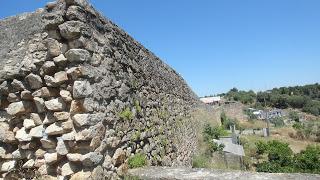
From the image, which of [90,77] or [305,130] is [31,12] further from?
[305,130]

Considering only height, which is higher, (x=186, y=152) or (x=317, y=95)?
(x=317, y=95)

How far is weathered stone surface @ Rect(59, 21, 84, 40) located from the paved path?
5.86 feet

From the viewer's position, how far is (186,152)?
8984 millimetres

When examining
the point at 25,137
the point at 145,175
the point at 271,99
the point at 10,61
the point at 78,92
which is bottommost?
the point at 145,175

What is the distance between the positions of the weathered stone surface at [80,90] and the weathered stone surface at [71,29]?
53cm

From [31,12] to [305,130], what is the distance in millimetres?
41556

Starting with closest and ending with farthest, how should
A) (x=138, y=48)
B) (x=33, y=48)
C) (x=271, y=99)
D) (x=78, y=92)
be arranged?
1. (x=78, y=92)
2. (x=33, y=48)
3. (x=138, y=48)
4. (x=271, y=99)

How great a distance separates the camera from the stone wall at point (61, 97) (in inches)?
147

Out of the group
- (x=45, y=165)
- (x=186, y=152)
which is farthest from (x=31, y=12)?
(x=186, y=152)

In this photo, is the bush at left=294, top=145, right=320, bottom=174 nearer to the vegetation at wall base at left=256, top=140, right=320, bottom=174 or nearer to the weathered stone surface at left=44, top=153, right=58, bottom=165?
the vegetation at wall base at left=256, top=140, right=320, bottom=174

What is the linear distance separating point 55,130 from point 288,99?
76713 millimetres

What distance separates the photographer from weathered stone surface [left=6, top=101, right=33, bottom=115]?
4.00 meters

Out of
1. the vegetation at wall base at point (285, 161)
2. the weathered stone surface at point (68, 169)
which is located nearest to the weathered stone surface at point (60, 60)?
the weathered stone surface at point (68, 169)

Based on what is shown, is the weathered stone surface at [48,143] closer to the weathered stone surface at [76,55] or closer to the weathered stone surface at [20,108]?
the weathered stone surface at [20,108]
